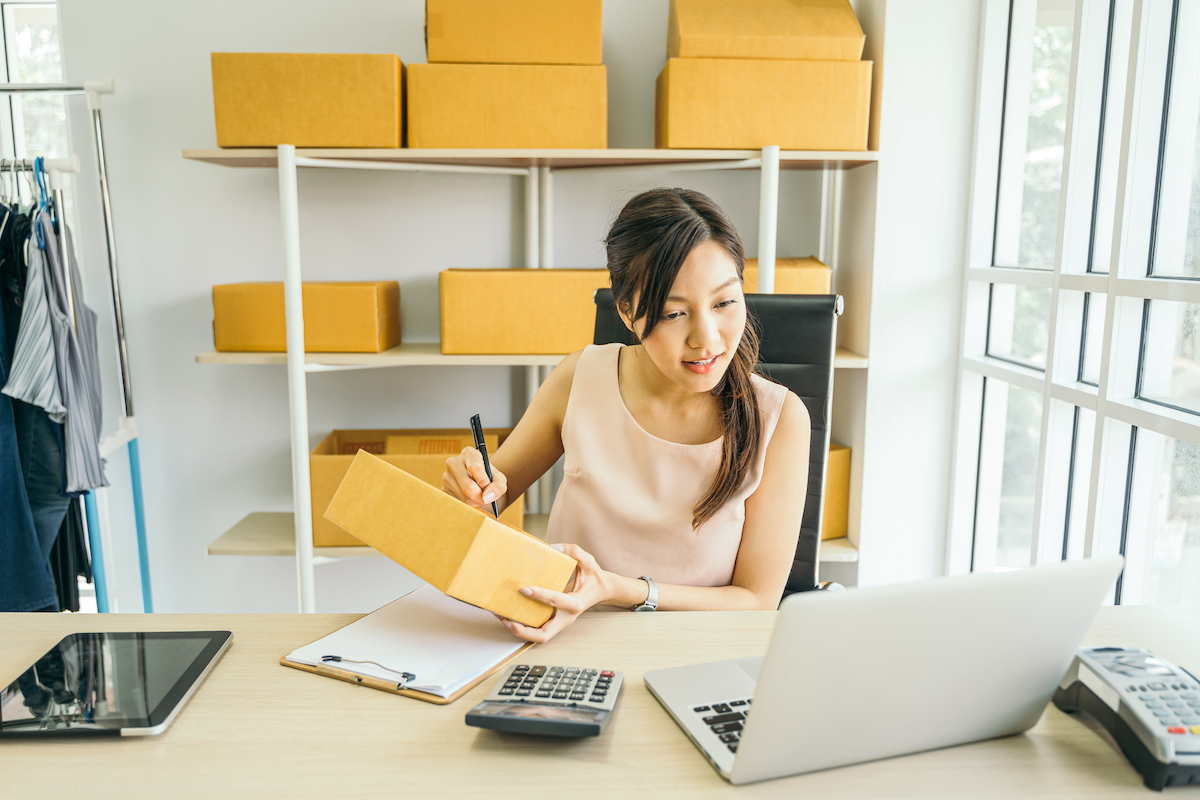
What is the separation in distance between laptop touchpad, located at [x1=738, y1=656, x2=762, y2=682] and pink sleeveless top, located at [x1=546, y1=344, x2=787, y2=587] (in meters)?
0.37

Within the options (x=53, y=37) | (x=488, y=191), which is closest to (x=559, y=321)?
(x=488, y=191)

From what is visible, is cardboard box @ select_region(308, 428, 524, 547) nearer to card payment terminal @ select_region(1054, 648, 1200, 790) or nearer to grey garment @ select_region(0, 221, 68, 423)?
grey garment @ select_region(0, 221, 68, 423)

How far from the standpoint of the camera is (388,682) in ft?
2.79

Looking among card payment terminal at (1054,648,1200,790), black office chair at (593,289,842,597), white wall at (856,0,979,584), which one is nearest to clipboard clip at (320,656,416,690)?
card payment terminal at (1054,648,1200,790)

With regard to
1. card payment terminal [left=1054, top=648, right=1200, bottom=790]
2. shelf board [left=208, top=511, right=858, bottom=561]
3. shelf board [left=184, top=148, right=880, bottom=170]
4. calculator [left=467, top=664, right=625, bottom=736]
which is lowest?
shelf board [left=208, top=511, right=858, bottom=561]

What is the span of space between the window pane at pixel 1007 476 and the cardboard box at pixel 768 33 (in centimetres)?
94

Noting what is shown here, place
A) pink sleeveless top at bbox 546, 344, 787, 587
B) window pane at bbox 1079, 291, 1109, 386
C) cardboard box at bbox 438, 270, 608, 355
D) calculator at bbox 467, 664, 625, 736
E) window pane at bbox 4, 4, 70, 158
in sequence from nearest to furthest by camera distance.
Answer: calculator at bbox 467, 664, 625, 736, pink sleeveless top at bbox 546, 344, 787, 587, window pane at bbox 1079, 291, 1109, 386, cardboard box at bbox 438, 270, 608, 355, window pane at bbox 4, 4, 70, 158

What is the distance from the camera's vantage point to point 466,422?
99.0 inches

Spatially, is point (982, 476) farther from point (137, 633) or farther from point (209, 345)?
point (209, 345)

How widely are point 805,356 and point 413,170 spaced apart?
4.36 ft

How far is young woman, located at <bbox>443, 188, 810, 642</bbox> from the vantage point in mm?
1138

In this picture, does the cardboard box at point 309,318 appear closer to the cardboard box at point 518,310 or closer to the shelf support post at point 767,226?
the cardboard box at point 518,310

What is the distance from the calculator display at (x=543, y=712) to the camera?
A: 755 mm

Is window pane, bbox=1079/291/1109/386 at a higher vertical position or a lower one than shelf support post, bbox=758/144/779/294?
lower
